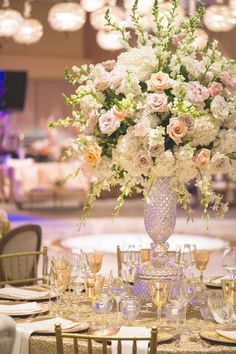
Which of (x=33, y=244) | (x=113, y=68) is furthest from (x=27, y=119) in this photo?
(x=113, y=68)

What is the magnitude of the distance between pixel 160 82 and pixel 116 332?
1198mm

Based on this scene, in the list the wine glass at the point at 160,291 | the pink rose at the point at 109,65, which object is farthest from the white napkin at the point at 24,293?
the pink rose at the point at 109,65

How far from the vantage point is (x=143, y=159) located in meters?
4.06

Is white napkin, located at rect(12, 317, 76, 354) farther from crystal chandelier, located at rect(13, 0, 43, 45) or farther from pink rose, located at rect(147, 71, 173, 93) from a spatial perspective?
crystal chandelier, located at rect(13, 0, 43, 45)

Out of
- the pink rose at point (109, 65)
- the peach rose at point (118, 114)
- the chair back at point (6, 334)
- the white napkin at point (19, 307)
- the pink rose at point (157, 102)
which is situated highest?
the pink rose at point (109, 65)

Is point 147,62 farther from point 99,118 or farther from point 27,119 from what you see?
point 27,119

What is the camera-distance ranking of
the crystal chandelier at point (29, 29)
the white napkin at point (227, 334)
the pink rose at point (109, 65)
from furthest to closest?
1. the crystal chandelier at point (29, 29)
2. the pink rose at point (109, 65)
3. the white napkin at point (227, 334)

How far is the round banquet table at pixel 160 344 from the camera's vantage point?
3.50m

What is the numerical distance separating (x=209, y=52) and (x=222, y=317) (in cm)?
132

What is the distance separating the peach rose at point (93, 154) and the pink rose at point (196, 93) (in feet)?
1.64

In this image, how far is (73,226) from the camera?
1448 centimetres

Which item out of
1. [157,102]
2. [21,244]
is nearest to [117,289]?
[157,102]

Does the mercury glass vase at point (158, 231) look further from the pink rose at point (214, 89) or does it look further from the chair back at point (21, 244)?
the chair back at point (21, 244)

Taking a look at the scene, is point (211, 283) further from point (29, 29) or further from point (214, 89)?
point (29, 29)
